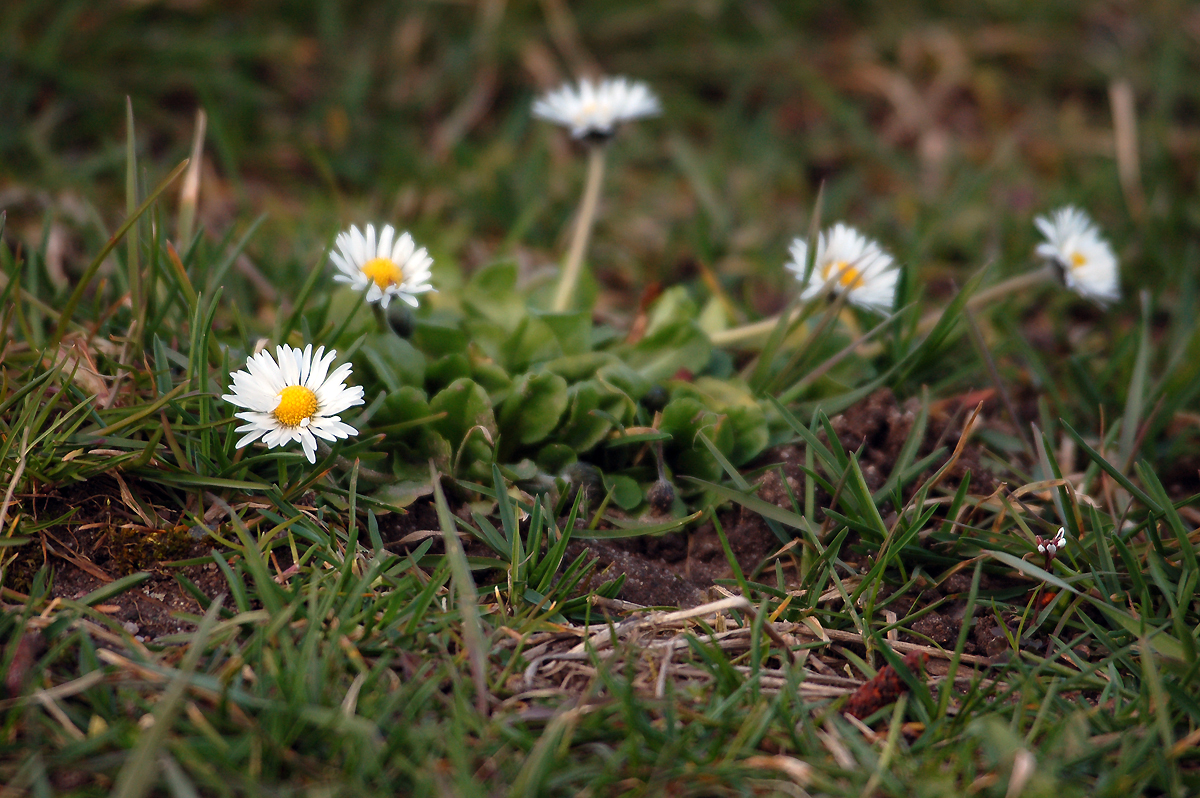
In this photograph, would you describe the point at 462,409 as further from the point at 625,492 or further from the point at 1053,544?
the point at 1053,544

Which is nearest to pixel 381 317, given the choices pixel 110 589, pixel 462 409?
pixel 462 409

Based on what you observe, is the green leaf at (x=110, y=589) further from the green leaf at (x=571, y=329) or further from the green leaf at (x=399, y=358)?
the green leaf at (x=571, y=329)

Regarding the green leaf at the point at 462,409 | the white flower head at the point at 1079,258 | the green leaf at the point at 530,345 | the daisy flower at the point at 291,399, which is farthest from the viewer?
the white flower head at the point at 1079,258

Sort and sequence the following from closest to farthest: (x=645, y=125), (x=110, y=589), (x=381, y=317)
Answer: (x=110, y=589), (x=381, y=317), (x=645, y=125)

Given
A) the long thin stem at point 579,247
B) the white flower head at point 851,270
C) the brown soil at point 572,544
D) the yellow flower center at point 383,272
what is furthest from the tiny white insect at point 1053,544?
the yellow flower center at point 383,272

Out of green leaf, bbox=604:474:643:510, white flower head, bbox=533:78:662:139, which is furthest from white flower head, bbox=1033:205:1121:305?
green leaf, bbox=604:474:643:510
